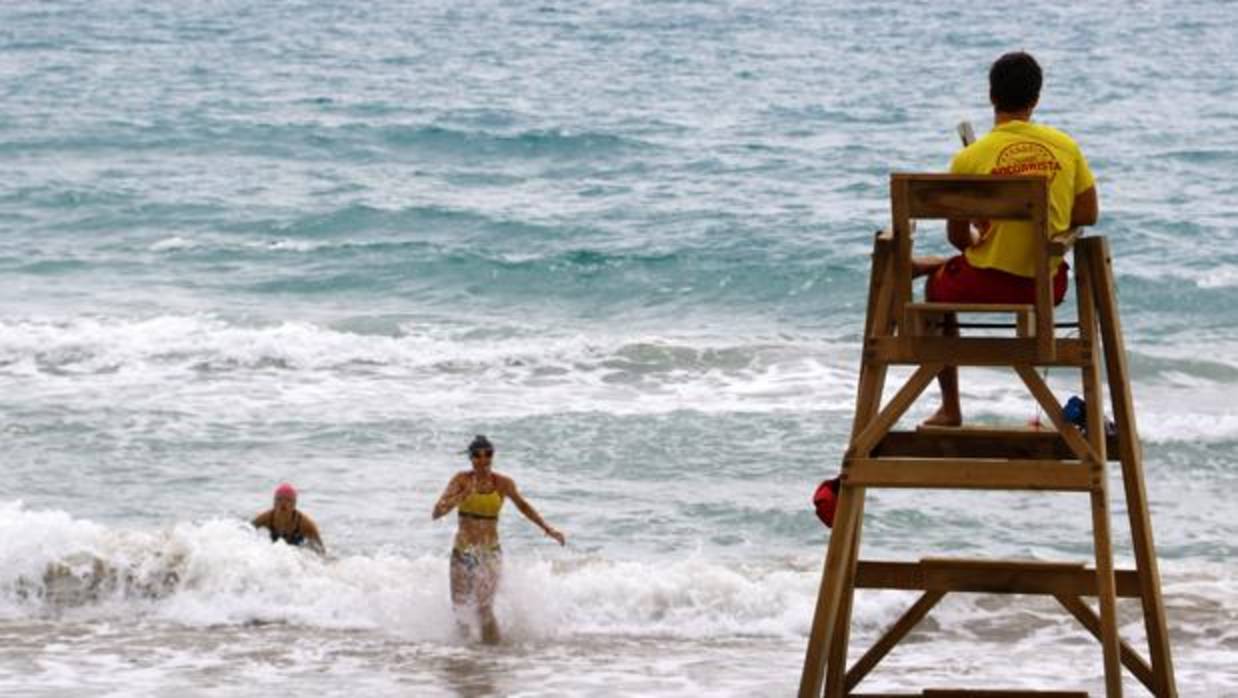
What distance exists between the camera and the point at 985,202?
6754 millimetres

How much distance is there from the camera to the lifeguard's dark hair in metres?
6.93

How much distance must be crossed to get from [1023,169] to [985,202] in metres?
0.30

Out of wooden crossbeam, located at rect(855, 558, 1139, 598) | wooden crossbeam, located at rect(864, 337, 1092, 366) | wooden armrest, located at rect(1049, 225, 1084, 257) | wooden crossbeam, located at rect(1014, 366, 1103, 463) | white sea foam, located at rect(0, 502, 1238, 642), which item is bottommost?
white sea foam, located at rect(0, 502, 1238, 642)

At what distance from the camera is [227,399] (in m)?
19.5

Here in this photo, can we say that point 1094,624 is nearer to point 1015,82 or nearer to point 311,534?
point 1015,82

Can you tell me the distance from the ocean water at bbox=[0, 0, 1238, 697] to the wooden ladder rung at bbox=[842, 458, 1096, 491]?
13.2 ft

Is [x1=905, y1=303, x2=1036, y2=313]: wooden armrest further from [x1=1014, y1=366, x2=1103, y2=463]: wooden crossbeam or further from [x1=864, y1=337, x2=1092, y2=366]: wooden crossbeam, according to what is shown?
[x1=1014, y1=366, x2=1103, y2=463]: wooden crossbeam

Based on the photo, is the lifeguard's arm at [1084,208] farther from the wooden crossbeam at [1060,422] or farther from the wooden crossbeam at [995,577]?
the wooden crossbeam at [995,577]

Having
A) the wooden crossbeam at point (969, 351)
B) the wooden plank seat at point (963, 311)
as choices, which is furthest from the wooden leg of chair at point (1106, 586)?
the wooden plank seat at point (963, 311)

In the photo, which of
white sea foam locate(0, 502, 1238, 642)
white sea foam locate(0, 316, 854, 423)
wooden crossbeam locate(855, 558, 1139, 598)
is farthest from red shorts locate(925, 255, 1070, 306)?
white sea foam locate(0, 316, 854, 423)

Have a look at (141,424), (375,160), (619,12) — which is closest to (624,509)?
(141,424)

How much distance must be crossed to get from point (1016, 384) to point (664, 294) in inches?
230

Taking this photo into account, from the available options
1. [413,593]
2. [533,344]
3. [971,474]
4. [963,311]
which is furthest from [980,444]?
[533,344]

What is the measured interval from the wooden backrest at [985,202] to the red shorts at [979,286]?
22 centimetres
